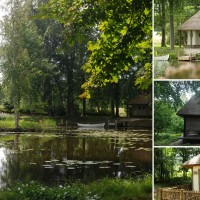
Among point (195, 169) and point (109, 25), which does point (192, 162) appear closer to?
point (195, 169)

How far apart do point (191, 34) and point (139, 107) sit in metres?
2.82

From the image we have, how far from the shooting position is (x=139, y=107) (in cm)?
629

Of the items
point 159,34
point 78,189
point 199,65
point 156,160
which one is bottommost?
point 78,189

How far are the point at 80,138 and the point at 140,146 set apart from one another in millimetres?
824

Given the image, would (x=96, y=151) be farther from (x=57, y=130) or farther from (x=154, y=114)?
(x=154, y=114)

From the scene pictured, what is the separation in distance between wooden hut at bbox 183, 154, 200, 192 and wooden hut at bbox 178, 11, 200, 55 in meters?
0.72

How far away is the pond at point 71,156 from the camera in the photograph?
19.4ft

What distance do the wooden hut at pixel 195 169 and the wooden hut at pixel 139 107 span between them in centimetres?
276

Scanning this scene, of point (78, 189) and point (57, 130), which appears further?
point (57, 130)

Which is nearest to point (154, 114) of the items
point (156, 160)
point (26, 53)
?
point (156, 160)

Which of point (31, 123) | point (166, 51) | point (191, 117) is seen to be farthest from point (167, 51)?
point (31, 123)

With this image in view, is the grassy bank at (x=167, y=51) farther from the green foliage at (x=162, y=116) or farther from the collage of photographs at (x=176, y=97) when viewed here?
the green foliage at (x=162, y=116)

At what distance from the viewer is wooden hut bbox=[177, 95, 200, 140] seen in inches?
131

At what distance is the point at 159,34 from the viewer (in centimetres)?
361
